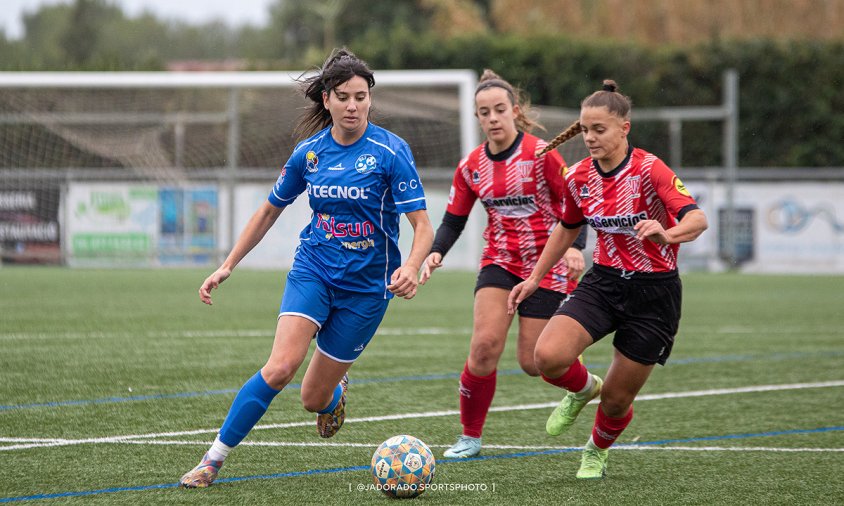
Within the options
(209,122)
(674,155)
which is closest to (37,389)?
(209,122)

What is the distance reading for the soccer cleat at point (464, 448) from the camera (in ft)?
20.7

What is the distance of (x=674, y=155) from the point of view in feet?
93.8

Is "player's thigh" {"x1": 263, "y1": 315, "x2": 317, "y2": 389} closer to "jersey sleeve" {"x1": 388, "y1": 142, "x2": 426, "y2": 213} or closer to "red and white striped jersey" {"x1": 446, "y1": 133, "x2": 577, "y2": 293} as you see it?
"jersey sleeve" {"x1": 388, "y1": 142, "x2": 426, "y2": 213}

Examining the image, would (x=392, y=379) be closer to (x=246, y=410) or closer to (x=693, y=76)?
(x=246, y=410)

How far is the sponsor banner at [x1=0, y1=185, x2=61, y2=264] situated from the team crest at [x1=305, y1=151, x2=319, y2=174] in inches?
717

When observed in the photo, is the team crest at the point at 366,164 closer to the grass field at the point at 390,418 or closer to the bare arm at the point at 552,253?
the bare arm at the point at 552,253

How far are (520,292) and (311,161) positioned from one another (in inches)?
53.8

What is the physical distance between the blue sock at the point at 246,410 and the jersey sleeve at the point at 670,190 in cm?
215

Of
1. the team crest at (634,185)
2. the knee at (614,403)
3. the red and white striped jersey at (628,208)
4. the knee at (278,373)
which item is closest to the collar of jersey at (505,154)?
the red and white striped jersey at (628,208)

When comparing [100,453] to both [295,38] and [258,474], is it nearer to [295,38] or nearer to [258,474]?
[258,474]

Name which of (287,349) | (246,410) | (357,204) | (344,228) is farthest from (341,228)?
(246,410)

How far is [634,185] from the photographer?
5727mm

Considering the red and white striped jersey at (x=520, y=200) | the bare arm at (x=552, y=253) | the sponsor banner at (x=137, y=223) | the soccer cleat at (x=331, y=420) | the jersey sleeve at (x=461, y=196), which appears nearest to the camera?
the bare arm at (x=552, y=253)

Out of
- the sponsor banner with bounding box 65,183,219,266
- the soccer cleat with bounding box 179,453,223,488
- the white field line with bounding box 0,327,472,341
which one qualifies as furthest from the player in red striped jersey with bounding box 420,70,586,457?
the sponsor banner with bounding box 65,183,219,266
